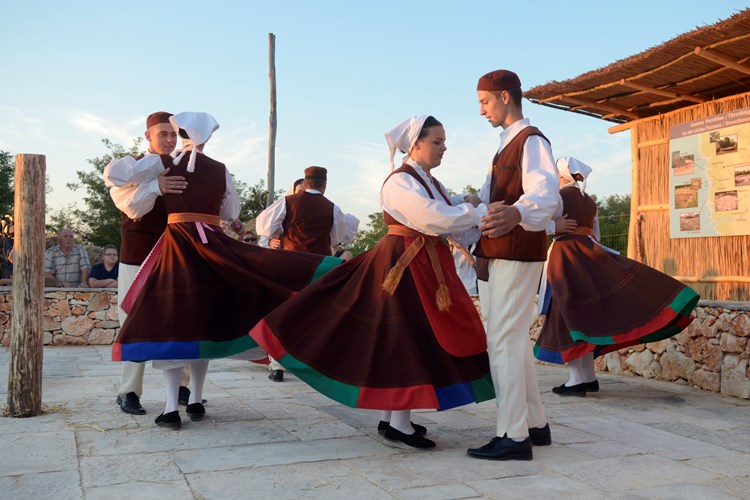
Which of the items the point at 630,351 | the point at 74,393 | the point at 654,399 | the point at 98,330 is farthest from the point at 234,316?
the point at 98,330

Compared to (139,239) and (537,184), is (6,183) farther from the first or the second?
(537,184)

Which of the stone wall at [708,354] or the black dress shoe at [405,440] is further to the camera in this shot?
the stone wall at [708,354]

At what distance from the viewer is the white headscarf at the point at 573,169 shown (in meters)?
5.30

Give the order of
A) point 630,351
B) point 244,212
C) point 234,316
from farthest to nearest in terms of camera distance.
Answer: point 244,212 < point 630,351 < point 234,316

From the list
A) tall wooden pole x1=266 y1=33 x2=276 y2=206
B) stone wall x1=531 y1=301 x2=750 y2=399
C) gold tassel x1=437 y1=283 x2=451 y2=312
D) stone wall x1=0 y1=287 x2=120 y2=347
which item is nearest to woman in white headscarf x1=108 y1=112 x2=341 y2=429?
gold tassel x1=437 y1=283 x2=451 y2=312

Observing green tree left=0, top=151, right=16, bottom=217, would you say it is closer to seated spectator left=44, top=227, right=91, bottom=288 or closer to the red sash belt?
seated spectator left=44, top=227, right=91, bottom=288

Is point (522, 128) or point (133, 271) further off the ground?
point (522, 128)

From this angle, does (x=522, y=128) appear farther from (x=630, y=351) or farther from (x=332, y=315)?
(x=630, y=351)

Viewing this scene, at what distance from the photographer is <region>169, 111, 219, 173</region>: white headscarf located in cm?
421

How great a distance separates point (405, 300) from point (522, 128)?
0.97 metres

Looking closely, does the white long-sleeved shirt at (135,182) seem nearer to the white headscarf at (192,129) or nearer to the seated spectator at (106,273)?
the white headscarf at (192,129)

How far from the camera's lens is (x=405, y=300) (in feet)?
11.3

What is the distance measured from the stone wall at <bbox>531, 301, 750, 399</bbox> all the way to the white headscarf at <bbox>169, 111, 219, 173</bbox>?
12.8 ft

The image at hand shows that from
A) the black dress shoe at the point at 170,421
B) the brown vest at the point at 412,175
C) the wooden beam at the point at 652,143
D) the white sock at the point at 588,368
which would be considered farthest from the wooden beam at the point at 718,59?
the black dress shoe at the point at 170,421
